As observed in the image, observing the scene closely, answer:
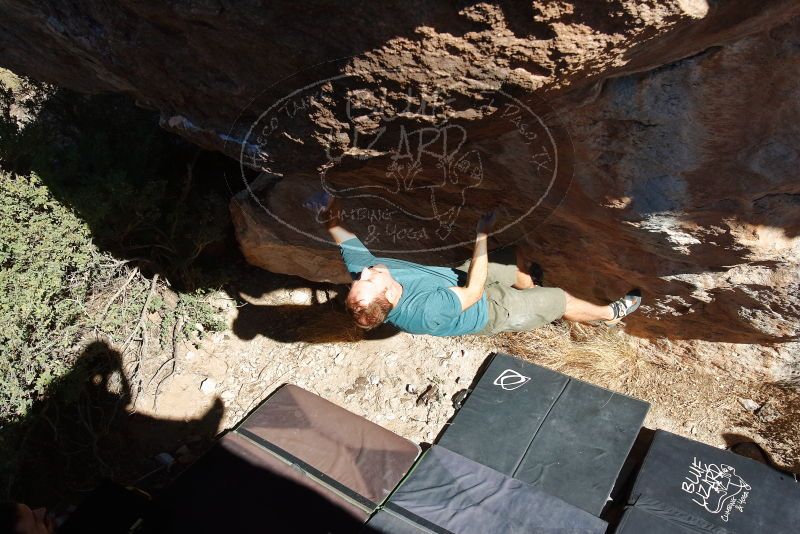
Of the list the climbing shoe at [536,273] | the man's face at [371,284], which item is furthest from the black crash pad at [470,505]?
the man's face at [371,284]

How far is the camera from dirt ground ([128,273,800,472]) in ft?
10.7

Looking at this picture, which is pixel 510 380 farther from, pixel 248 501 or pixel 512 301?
pixel 248 501

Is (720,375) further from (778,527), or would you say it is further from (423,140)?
(423,140)

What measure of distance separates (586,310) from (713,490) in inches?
43.5

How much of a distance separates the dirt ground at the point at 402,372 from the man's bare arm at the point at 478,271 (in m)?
1.33

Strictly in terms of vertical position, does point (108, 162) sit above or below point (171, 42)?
below

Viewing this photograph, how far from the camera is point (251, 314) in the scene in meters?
4.48

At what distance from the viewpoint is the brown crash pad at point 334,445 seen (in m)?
3.19

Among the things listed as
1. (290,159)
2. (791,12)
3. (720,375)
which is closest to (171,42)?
(290,159)

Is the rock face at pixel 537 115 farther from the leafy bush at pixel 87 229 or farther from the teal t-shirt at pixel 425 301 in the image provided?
the leafy bush at pixel 87 229

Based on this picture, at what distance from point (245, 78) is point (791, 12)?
5.34 feet

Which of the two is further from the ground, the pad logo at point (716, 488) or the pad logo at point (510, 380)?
the pad logo at point (510, 380)

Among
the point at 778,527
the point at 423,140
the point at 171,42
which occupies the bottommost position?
the point at 778,527

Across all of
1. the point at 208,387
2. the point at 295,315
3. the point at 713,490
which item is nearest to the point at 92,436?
the point at 208,387
